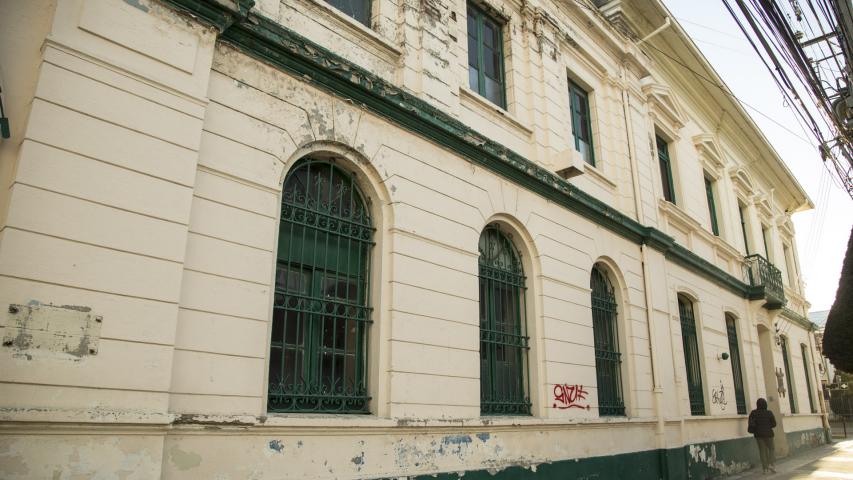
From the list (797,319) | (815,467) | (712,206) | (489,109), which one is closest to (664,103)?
(712,206)

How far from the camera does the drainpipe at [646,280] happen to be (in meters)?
9.72

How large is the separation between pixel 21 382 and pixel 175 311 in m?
1.00

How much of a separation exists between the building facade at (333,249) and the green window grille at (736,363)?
2.31 m

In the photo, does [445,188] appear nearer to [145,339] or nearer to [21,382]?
[145,339]

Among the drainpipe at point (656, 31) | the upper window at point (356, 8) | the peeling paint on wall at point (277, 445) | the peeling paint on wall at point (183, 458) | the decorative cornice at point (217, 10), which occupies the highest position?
the drainpipe at point (656, 31)

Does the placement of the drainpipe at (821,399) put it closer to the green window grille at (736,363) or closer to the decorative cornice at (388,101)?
the green window grille at (736,363)

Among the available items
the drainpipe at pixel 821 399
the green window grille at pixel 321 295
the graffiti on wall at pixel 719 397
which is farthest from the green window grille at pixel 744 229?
the green window grille at pixel 321 295

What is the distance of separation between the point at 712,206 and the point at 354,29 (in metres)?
12.0

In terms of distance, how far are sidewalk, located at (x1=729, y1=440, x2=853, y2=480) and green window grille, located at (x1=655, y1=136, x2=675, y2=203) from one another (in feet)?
19.0

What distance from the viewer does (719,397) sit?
1232 centimetres

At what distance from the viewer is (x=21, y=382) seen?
138 inches

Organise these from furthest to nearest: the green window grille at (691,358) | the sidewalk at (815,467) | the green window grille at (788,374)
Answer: the green window grille at (788,374), the green window grille at (691,358), the sidewalk at (815,467)

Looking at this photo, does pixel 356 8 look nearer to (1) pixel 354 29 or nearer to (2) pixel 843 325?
(1) pixel 354 29

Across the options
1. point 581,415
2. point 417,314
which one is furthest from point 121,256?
point 581,415
